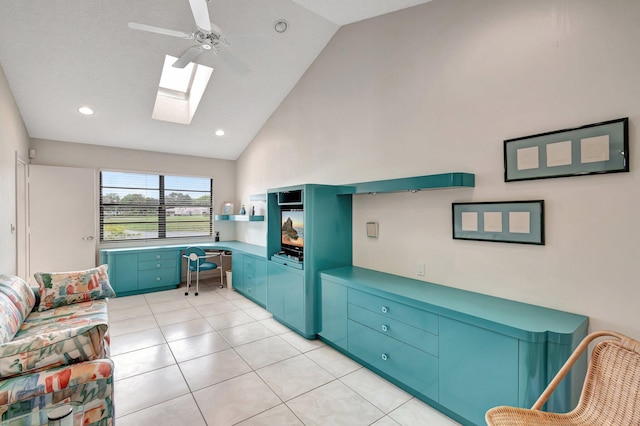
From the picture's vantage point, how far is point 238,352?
10.0ft

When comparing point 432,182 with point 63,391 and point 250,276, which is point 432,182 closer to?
point 63,391

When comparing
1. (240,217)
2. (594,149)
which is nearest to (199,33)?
(594,149)

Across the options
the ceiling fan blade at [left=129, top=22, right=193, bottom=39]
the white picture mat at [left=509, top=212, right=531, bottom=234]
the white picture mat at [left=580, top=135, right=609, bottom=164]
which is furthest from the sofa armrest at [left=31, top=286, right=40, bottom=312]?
the white picture mat at [left=580, top=135, right=609, bottom=164]

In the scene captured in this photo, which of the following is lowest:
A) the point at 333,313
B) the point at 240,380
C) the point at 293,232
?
the point at 240,380

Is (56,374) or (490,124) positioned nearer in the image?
(56,374)

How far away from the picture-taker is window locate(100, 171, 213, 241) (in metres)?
5.42

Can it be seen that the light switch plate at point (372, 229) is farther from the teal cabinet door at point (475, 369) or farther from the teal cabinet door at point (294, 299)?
the teal cabinet door at point (475, 369)

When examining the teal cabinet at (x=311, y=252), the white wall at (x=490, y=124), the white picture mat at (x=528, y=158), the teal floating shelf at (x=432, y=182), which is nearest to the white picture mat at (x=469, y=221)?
the white wall at (x=490, y=124)

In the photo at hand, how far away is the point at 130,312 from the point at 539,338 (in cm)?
478

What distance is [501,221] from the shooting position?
2.24m

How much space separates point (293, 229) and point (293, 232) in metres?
0.04

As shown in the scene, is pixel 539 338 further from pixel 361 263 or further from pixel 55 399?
pixel 55 399

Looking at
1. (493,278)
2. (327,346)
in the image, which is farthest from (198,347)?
(493,278)

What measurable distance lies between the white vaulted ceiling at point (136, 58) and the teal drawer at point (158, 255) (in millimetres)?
2027
